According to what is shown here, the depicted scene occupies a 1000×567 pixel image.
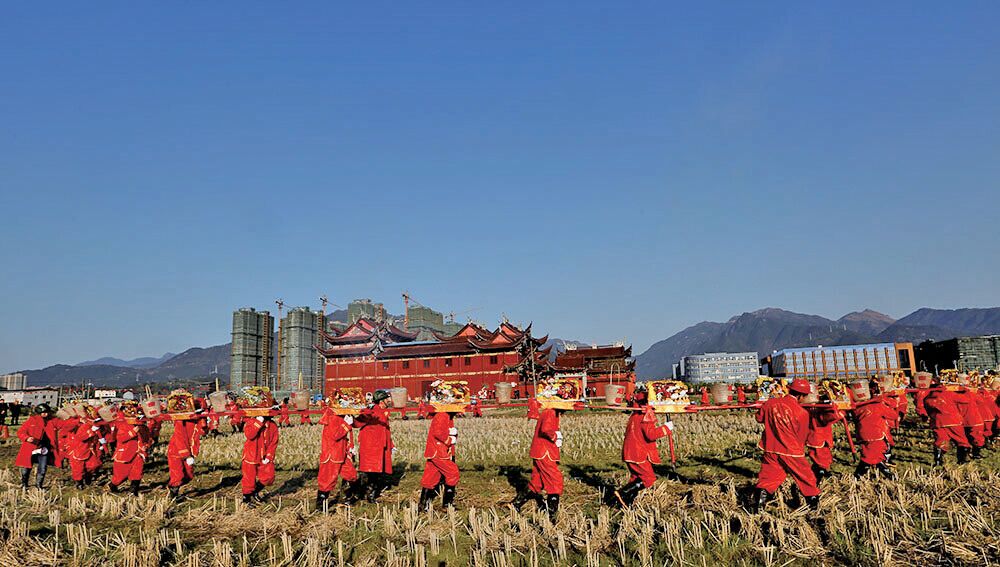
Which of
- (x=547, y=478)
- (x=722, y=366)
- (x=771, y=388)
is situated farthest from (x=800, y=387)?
(x=722, y=366)

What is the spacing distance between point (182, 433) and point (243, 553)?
18.4 feet

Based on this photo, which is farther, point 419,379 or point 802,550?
point 419,379

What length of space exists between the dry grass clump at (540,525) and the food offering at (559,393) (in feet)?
5.68

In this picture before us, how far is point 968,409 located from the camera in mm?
13617

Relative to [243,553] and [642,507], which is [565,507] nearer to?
[642,507]

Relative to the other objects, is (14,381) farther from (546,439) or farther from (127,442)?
(546,439)

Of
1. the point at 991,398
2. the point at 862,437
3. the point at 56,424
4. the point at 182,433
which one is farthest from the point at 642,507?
the point at 56,424

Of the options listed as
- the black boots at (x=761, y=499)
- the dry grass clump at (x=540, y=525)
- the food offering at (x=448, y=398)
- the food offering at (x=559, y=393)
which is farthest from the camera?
the food offering at (x=448, y=398)

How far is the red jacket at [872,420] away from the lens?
11.5m

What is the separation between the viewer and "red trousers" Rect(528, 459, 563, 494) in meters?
9.61

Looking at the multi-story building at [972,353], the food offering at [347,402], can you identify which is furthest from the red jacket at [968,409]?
the multi-story building at [972,353]

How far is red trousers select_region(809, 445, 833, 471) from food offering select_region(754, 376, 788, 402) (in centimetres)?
123

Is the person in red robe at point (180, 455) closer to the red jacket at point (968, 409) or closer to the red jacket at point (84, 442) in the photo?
the red jacket at point (84, 442)

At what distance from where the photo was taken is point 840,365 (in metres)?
68.6
